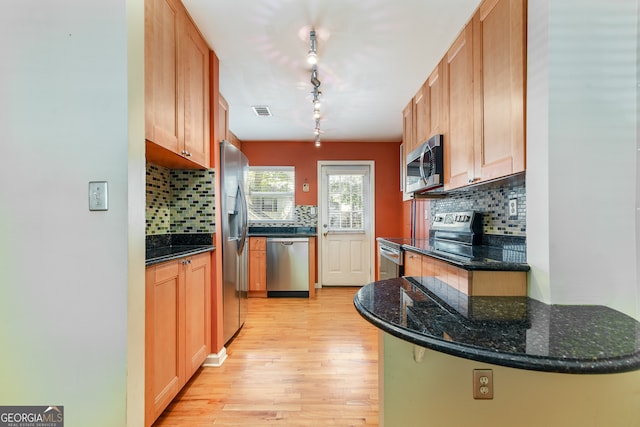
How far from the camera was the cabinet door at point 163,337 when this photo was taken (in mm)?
1362

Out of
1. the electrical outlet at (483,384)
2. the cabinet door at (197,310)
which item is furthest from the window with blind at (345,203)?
the electrical outlet at (483,384)

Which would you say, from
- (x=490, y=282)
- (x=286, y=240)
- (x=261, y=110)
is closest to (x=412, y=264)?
(x=490, y=282)

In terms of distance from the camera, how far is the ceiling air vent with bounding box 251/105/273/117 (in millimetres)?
3082

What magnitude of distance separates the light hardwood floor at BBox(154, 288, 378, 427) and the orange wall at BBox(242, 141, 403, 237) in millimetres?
1982

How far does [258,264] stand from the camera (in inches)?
155

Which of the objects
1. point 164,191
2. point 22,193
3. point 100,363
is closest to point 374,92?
point 164,191

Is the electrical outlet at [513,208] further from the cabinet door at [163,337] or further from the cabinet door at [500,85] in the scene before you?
the cabinet door at [163,337]

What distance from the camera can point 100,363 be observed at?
104cm

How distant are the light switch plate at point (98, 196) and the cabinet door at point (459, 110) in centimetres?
186

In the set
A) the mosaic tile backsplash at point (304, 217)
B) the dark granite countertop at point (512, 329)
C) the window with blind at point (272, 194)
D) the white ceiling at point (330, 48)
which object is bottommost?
the dark granite countertop at point (512, 329)

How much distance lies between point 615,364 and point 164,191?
2.51 m

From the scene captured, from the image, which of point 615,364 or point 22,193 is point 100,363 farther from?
point 615,364

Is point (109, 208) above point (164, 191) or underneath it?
underneath

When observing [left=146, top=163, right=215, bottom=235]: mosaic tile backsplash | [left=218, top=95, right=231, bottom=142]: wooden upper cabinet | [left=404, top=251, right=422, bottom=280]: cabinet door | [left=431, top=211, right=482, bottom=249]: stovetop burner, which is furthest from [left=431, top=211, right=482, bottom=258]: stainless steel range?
[left=218, top=95, right=231, bottom=142]: wooden upper cabinet
